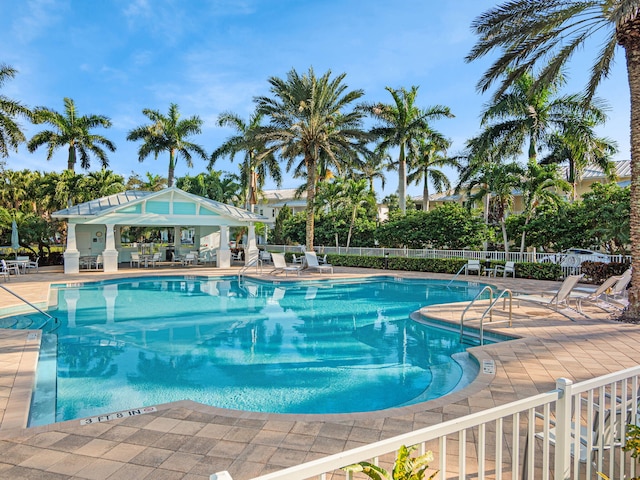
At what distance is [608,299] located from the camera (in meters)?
11.5

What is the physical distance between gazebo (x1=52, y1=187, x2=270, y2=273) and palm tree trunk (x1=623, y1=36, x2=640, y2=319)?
1547cm

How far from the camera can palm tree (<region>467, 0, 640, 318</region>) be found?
8.85 metres

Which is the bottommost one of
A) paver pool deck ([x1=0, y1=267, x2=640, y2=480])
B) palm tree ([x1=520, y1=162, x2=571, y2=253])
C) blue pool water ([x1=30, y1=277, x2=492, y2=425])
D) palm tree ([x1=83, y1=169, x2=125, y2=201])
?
blue pool water ([x1=30, y1=277, x2=492, y2=425])

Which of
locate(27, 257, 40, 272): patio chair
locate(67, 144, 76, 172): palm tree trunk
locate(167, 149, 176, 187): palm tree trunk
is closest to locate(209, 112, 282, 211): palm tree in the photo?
locate(167, 149, 176, 187): palm tree trunk

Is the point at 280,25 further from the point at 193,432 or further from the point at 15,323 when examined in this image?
the point at 193,432

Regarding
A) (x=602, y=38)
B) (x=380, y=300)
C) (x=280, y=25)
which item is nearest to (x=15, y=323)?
(x=380, y=300)

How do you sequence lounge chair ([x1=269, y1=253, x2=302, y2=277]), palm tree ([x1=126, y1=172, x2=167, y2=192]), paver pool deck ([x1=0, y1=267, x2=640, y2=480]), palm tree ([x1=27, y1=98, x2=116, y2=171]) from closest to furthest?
paver pool deck ([x1=0, y1=267, x2=640, y2=480]), lounge chair ([x1=269, y1=253, x2=302, y2=277]), palm tree ([x1=27, y1=98, x2=116, y2=171]), palm tree ([x1=126, y1=172, x2=167, y2=192])

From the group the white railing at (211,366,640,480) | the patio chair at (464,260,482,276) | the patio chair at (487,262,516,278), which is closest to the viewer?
the white railing at (211,366,640,480)

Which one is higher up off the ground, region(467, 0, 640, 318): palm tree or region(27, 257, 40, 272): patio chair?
region(467, 0, 640, 318): palm tree

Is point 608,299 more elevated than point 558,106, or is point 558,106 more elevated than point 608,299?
point 558,106

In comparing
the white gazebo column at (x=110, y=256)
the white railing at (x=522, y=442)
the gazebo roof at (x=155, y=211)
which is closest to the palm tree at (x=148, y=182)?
the gazebo roof at (x=155, y=211)

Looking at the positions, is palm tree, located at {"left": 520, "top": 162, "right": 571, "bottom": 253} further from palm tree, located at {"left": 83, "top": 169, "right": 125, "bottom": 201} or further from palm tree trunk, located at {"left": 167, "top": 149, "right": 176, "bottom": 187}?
palm tree, located at {"left": 83, "top": 169, "right": 125, "bottom": 201}

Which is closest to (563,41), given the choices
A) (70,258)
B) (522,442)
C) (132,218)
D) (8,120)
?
(522,442)

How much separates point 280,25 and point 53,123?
2100cm
